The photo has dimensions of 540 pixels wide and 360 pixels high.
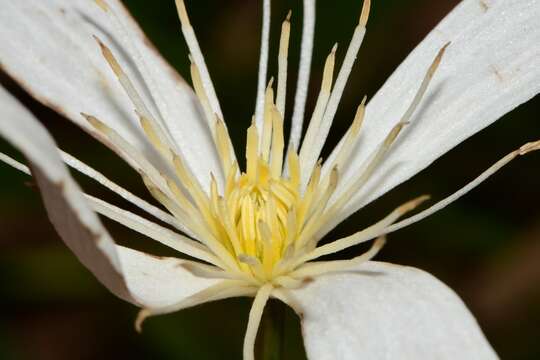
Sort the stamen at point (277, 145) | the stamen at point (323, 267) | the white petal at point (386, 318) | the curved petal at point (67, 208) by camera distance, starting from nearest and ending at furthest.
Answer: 1. the curved petal at point (67, 208)
2. the white petal at point (386, 318)
3. the stamen at point (323, 267)
4. the stamen at point (277, 145)

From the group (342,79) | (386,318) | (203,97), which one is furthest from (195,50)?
(386,318)

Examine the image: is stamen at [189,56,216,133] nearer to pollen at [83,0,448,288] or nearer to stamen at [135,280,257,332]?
pollen at [83,0,448,288]

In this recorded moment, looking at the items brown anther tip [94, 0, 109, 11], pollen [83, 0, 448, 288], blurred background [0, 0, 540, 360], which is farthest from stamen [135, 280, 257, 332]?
blurred background [0, 0, 540, 360]

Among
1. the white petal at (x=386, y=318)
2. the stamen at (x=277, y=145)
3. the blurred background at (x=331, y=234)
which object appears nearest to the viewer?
the white petal at (x=386, y=318)

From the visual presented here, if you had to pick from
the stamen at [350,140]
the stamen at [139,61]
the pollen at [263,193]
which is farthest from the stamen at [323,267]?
the stamen at [139,61]

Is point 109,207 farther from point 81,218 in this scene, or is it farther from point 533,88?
point 533,88

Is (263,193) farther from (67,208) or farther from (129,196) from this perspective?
(67,208)

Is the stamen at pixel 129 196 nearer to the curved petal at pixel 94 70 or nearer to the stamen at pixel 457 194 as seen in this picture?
the curved petal at pixel 94 70
